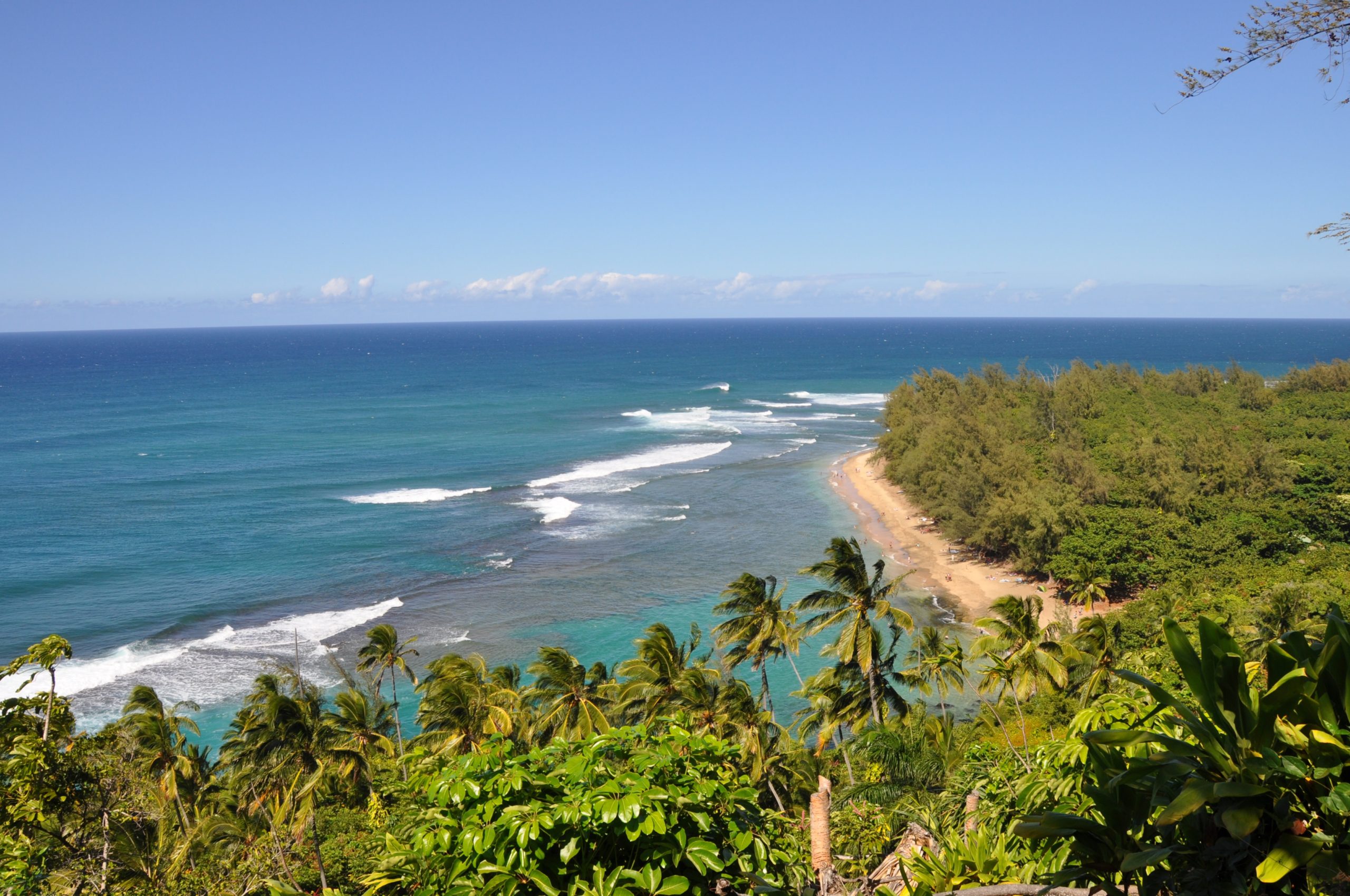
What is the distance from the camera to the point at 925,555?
48656 millimetres

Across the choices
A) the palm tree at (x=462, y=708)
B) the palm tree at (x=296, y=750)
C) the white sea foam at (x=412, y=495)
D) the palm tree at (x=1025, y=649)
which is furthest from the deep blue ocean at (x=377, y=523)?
the palm tree at (x=1025, y=649)

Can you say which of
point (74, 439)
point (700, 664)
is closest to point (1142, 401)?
point (700, 664)

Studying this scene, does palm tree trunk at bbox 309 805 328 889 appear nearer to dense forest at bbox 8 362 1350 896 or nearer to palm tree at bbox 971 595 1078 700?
dense forest at bbox 8 362 1350 896

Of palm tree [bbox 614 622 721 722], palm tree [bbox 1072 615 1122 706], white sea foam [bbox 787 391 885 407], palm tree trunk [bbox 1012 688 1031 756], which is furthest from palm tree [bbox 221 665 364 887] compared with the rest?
white sea foam [bbox 787 391 885 407]

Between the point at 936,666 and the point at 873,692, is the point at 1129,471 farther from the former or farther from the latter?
the point at 873,692

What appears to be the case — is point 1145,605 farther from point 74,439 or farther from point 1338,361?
point 74,439

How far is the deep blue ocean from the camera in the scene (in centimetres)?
3769

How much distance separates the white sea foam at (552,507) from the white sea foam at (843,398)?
60121 millimetres

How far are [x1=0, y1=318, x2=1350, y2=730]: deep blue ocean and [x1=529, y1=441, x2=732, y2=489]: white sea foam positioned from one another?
403 millimetres

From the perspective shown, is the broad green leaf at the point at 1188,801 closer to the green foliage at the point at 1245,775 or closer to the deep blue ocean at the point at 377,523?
the green foliage at the point at 1245,775

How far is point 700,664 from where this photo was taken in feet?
78.2

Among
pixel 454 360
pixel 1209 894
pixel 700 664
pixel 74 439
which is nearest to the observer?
pixel 1209 894

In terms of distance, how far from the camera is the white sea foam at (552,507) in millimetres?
55031

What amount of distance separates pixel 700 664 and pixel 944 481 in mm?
34129
